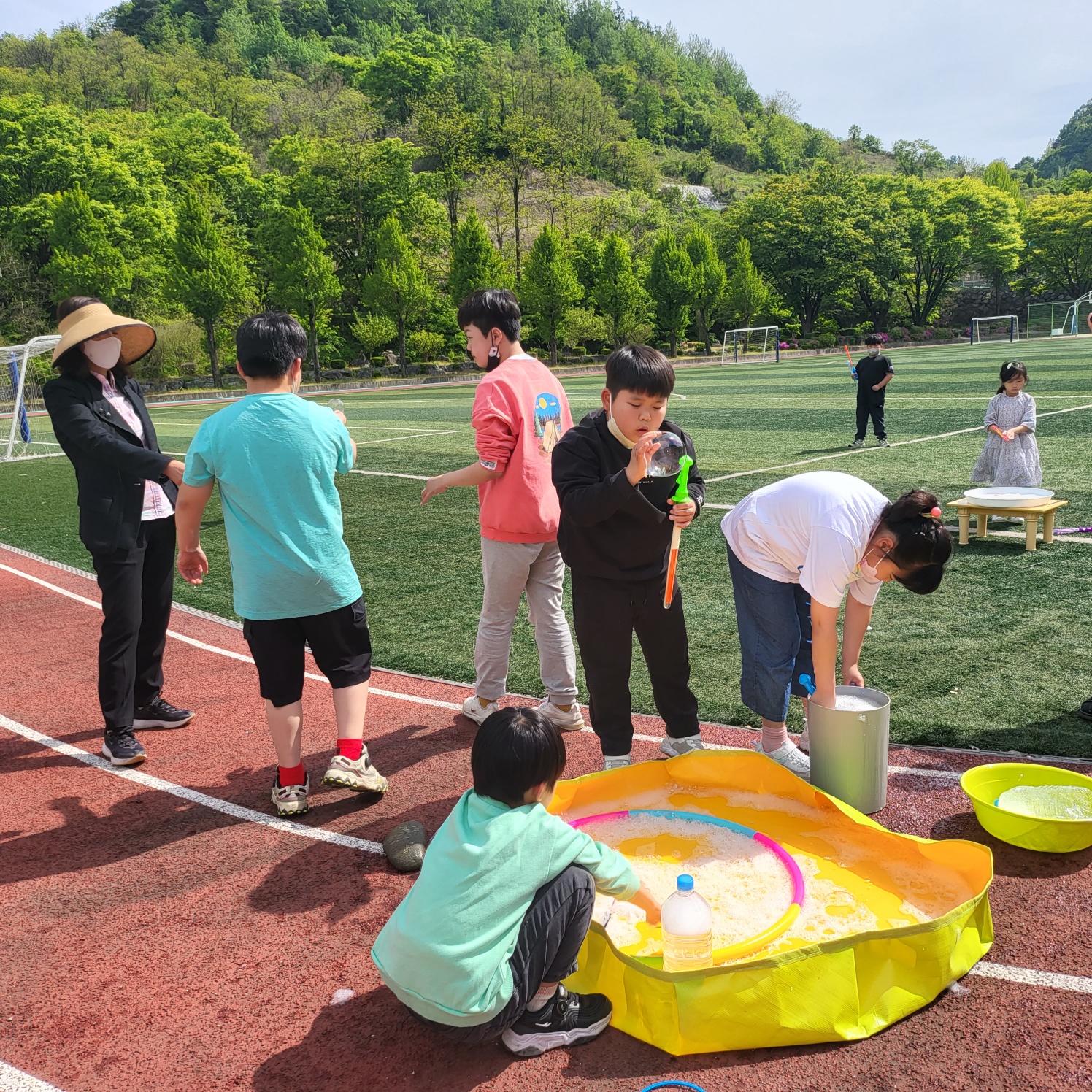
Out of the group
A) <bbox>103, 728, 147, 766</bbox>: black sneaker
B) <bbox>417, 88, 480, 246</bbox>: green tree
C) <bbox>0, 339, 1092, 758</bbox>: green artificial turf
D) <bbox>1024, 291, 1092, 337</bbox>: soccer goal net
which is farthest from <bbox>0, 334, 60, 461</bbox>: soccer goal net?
<bbox>1024, 291, 1092, 337</bbox>: soccer goal net

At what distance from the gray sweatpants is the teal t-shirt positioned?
972mm

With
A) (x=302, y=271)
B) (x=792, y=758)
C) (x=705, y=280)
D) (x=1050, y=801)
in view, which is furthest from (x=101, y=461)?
(x=705, y=280)

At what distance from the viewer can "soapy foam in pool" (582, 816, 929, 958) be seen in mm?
3023

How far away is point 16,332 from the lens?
4947cm

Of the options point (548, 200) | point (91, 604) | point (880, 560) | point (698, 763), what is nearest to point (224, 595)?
point (91, 604)

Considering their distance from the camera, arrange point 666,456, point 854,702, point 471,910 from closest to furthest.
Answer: point 471,910
point 666,456
point 854,702

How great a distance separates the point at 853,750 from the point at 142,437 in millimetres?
3919

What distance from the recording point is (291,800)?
4082 mm

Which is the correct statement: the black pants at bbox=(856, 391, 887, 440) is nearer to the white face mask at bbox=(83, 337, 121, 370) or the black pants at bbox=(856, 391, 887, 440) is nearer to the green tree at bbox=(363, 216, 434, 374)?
the white face mask at bbox=(83, 337, 121, 370)

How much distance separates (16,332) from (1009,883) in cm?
5710

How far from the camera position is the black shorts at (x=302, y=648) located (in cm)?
392

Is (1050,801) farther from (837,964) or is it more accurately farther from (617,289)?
(617,289)

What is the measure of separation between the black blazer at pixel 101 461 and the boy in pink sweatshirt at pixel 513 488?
152 cm

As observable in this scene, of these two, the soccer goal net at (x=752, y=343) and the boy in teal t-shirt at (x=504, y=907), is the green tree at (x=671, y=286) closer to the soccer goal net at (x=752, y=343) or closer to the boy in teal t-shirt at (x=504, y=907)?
the soccer goal net at (x=752, y=343)
